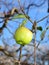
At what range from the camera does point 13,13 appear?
580 mm

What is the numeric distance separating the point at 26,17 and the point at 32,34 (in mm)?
48

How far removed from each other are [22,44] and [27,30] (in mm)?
40

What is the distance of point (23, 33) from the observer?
55 centimetres

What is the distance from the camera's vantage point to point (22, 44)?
55 cm

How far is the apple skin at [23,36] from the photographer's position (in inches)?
21.2

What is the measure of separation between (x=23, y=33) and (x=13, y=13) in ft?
→ 0.23

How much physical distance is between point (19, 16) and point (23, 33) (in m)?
0.05

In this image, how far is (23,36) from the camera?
547mm

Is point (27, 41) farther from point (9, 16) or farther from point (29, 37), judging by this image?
point (9, 16)

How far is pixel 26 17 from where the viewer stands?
0.55 metres

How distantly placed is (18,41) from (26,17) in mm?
68

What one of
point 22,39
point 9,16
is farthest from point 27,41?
point 9,16

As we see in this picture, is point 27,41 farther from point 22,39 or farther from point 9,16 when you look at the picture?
point 9,16

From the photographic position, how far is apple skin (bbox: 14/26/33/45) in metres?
0.54
